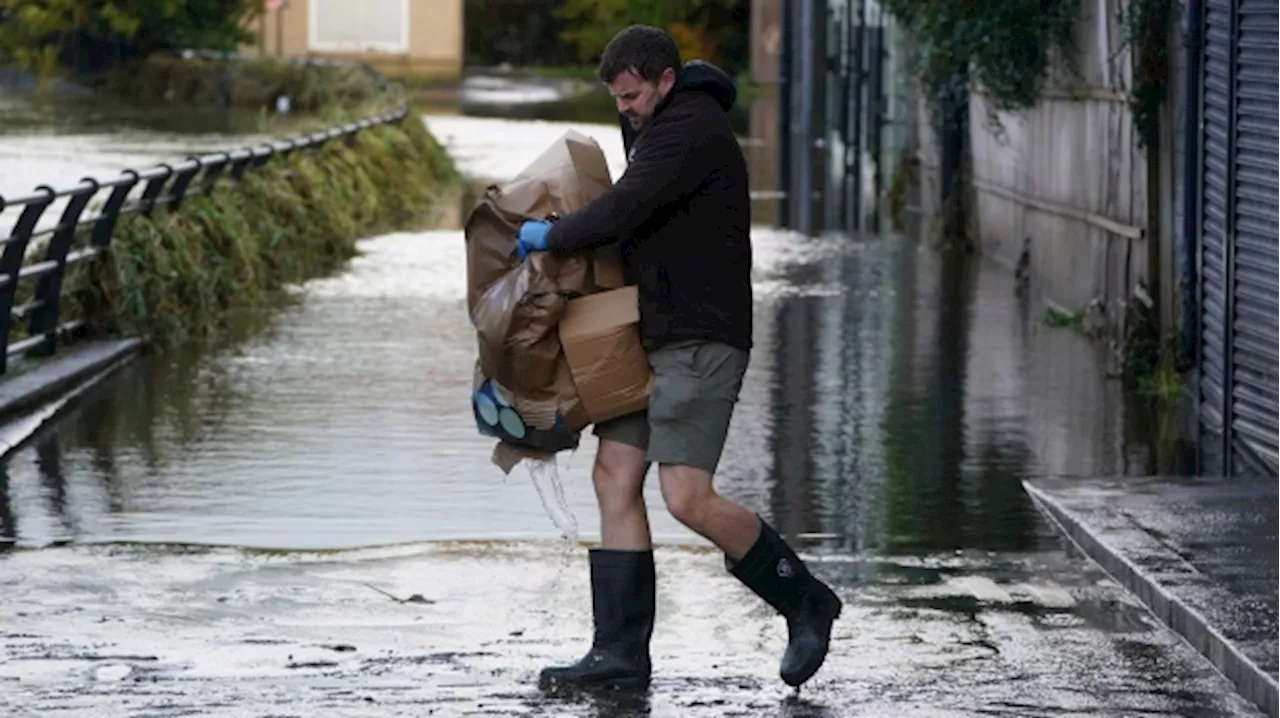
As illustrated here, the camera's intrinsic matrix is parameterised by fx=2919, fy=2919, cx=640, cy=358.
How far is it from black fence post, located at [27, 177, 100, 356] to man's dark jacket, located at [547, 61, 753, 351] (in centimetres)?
785

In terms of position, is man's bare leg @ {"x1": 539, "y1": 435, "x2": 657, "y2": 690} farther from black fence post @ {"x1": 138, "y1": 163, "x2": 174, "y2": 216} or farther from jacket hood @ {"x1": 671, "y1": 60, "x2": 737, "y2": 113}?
black fence post @ {"x1": 138, "y1": 163, "x2": 174, "y2": 216}

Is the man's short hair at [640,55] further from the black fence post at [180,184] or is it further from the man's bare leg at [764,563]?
the black fence post at [180,184]

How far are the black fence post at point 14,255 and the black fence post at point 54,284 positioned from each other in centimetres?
57

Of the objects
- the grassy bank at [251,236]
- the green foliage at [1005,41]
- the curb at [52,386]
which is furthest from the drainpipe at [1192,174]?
the grassy bank at [251,236]

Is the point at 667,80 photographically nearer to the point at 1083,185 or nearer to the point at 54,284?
the point at 54,284

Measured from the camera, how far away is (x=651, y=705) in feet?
24.5

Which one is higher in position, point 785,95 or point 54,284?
point 785,95

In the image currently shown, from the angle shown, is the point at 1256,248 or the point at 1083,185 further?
the point at 1083,185

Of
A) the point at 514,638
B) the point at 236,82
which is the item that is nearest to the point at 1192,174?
the point at 514,638

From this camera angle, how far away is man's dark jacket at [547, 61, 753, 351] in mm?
7453

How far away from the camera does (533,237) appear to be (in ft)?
24.8

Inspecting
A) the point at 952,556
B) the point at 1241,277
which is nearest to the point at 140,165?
the point at 1241,277

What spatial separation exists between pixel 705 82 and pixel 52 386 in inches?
276

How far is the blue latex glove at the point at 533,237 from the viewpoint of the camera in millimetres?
7539
